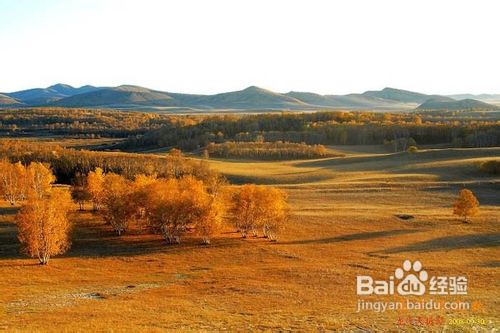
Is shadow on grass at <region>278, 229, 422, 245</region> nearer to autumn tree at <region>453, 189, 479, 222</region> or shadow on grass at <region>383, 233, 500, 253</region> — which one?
shadow on grass at <region>383, 233, 500, 253</region>

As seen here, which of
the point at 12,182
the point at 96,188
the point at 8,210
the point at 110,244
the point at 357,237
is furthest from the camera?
the point at 12,182

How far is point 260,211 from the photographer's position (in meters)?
72.4

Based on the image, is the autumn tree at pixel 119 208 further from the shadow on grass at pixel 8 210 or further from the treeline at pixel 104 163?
the treeline at pixel 104 163

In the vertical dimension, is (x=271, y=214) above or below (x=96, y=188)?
below

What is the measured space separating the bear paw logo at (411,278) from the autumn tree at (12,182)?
242 feet

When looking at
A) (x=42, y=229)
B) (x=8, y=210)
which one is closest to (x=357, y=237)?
(x=42, y=229)

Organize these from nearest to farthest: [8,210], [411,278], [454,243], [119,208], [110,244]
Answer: [411,278]
[454,243]
[110,244]
[119,208]
[8,210]

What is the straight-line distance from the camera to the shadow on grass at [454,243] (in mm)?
63938

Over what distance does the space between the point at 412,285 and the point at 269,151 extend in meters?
138

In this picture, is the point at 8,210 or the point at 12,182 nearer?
the point at 8,210

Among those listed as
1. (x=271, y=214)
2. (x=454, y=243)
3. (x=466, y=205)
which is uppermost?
(x=466, y=205)

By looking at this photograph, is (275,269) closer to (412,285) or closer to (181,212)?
(412,285)

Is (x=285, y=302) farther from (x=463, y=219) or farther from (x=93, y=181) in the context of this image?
(x=93, y=181)

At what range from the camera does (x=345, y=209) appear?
87.6 m
